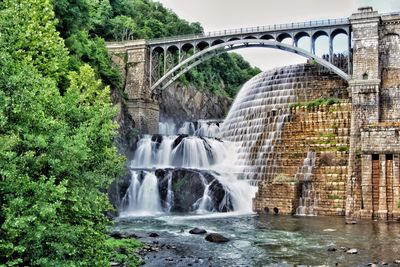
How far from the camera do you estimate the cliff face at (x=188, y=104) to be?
57656 mm

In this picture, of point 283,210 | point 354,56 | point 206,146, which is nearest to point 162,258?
point 283,210

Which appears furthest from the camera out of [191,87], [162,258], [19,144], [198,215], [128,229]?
[191,87]

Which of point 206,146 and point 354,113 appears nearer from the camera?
point 354,113

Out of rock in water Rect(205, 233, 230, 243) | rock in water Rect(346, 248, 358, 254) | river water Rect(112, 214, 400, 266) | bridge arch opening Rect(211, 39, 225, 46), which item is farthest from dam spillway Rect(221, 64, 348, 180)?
rock in water Rect(346, 248, 358, 254)

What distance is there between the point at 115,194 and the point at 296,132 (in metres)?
14.0

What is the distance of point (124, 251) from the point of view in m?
17.7

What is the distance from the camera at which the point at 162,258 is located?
1819 cm

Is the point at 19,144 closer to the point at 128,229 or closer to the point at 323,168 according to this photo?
the point at 128,229

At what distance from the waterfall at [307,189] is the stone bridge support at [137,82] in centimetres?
1959

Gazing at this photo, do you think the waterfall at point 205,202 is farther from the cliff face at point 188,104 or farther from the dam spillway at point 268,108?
the cliff face at point 188,104

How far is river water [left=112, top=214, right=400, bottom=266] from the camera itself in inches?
722

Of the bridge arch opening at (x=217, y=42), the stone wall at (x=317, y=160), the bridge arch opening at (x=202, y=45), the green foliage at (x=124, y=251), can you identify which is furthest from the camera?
the bridge arch opening at (x=202, y=45)

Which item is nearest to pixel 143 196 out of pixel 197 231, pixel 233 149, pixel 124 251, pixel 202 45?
pixel 233 149

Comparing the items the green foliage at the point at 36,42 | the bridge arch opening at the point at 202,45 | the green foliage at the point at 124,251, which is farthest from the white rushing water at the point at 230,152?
the green foliage at the point at 36,42
